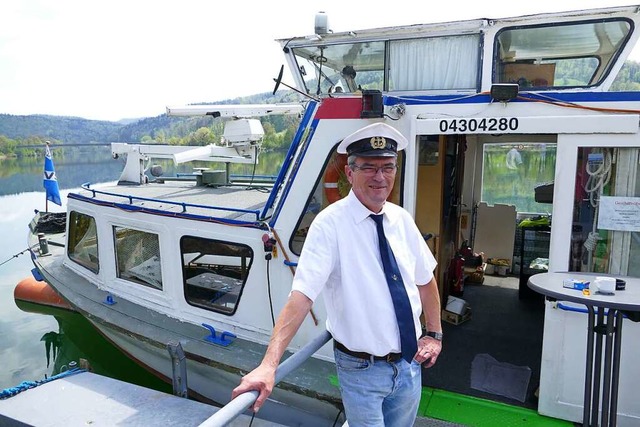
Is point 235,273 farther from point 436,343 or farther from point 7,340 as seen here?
point 7,340

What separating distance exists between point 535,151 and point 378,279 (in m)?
6.26

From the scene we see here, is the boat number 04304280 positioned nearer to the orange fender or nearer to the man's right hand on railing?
the man's right hand on railing

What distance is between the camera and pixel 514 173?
24.4 ft

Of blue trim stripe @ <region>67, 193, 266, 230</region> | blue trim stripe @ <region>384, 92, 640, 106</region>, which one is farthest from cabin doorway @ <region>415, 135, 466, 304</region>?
blue trim stripe @ <region>67, 193, 266, 230</region>

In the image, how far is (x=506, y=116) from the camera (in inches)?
121

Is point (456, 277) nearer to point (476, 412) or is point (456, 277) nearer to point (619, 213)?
point (476, 412)

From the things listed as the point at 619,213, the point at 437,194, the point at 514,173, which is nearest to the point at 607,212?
the point at 619,213

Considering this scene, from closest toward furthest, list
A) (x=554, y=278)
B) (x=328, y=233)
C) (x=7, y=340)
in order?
(x=328, y=233) < (x=554, y=278) < (x=7, y=340)

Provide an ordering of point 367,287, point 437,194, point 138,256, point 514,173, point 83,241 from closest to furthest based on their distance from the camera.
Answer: point 367,287 → point 437,194 → point 138,256 → point 83,241 → point 514,173

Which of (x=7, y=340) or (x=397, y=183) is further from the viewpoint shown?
(x=7, y=340)

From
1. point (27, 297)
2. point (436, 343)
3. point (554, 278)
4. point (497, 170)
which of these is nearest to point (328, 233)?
point (436, 343)

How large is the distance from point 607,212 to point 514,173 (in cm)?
473

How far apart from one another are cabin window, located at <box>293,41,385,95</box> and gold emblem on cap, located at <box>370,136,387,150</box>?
245cm

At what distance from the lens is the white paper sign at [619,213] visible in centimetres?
288
